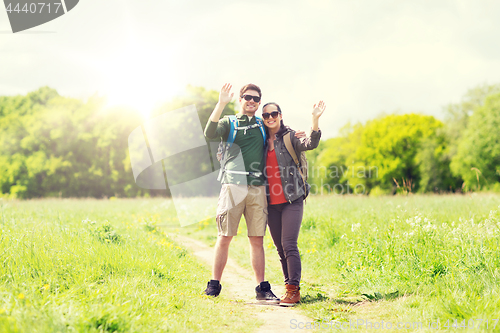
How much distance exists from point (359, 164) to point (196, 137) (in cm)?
2201

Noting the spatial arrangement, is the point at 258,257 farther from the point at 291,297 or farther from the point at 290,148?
the point at 290,148

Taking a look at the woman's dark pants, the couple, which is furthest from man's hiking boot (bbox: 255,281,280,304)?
the woman's dark pants

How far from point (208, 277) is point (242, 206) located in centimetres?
168

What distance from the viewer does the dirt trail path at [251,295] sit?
11.3 ft

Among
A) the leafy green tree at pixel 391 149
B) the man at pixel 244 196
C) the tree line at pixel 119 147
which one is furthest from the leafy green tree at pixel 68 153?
the man at pixel 244 196

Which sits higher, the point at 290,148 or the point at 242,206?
the point at 290,148

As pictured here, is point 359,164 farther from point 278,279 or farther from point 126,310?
point 126,310

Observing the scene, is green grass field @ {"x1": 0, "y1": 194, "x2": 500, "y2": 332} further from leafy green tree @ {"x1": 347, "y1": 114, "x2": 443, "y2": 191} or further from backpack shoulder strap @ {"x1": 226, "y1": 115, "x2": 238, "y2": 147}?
leafy green tree @ {"x1": 347, "y1": 114, "x2": 443, "y2": 191}

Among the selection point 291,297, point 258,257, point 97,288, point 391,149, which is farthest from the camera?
point 391,149

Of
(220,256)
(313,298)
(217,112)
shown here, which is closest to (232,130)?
(217,112)

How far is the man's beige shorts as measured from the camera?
4352mm

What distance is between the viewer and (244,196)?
14.3 ft

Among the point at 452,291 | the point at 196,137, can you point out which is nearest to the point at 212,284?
the point at 452,291

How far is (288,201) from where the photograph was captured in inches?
170
